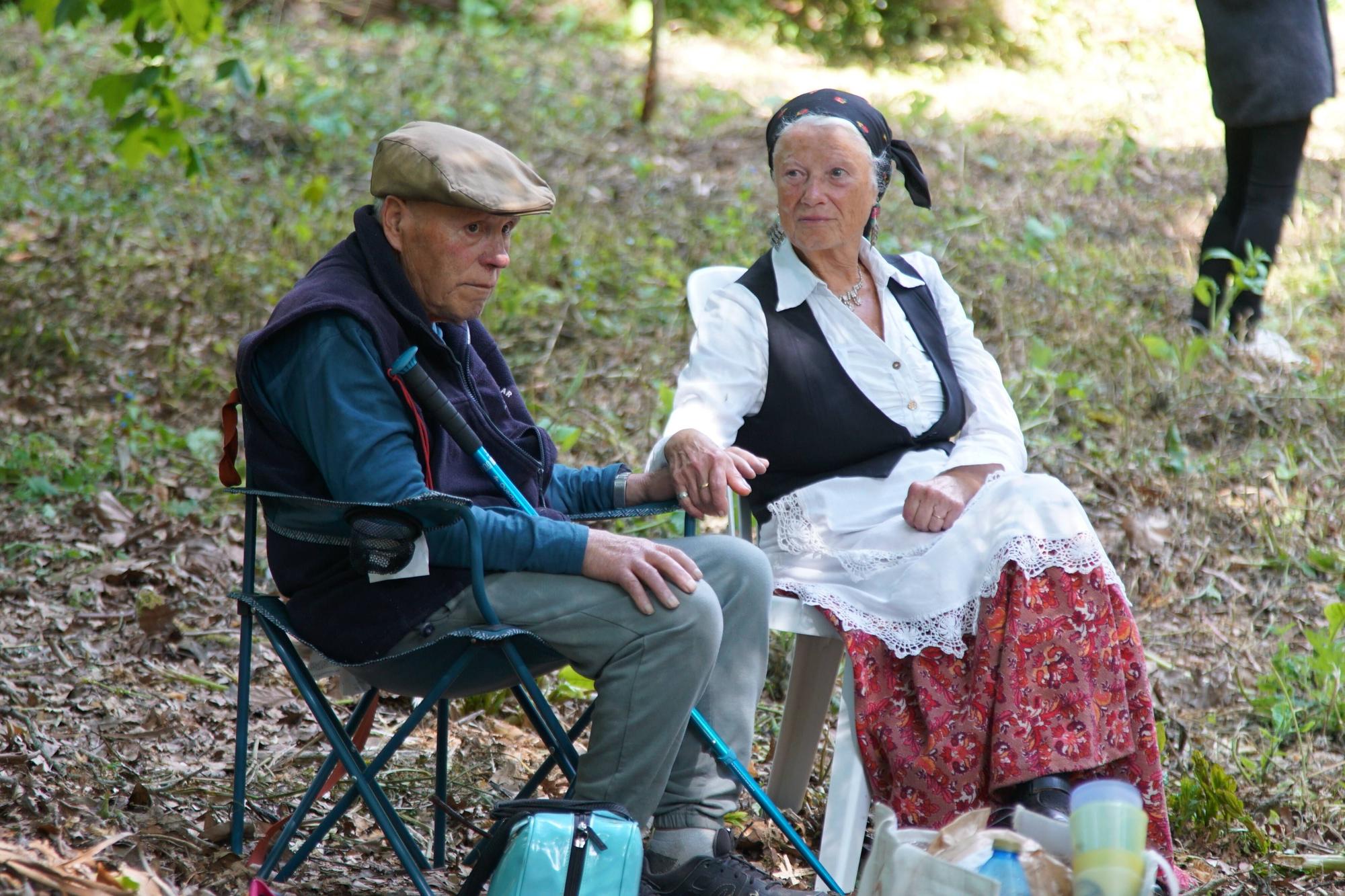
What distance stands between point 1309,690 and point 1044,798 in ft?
5.11

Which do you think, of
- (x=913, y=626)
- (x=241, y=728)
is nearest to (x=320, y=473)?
(x=241, y=728)

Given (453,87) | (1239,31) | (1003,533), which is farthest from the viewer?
(453,87)

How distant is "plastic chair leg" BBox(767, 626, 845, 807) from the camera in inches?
127

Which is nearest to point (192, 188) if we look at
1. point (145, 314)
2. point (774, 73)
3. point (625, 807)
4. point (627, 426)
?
point (145, 314)

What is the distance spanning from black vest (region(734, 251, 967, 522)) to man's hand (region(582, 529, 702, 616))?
0.75 meters

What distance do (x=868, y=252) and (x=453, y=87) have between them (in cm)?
652

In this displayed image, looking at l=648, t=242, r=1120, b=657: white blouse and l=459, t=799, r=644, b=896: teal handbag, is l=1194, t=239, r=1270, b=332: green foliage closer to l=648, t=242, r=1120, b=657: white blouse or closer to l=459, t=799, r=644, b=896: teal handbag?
l=648, t=242, r=1120, b=657: white blouse

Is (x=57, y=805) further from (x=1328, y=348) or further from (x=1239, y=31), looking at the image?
(x=1328, y=348)

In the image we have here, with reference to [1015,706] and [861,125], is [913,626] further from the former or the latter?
[861,125]

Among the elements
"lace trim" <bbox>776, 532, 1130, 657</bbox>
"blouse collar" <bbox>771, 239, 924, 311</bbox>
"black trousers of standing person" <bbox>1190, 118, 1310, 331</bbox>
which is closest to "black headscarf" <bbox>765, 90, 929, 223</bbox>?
"blouse collar" <bbox>771, 239, 924, 311</bbox>

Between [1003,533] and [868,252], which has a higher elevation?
[868,252]

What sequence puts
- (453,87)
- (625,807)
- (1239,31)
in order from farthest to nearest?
(453,87), (1239,31), (625,807)

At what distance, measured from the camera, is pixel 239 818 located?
107 inches

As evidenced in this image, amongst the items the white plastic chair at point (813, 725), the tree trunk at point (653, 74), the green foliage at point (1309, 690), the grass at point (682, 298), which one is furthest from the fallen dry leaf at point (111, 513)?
the tree trunk at point (653, 74)
